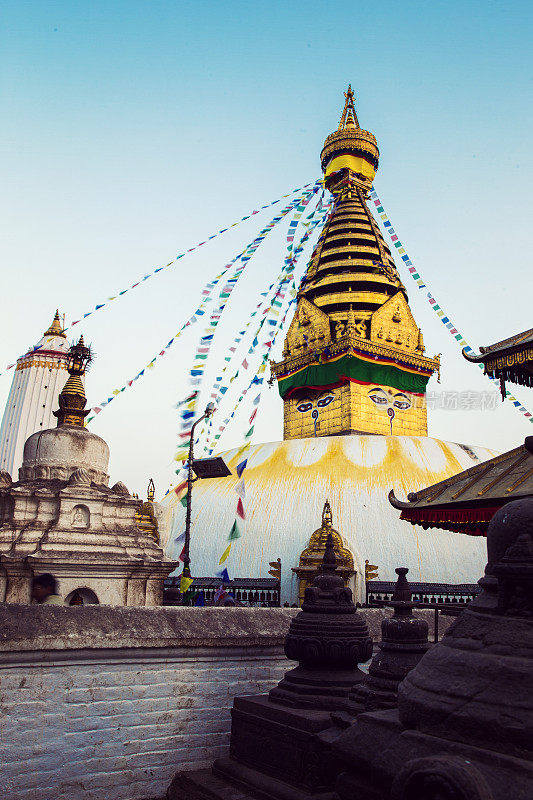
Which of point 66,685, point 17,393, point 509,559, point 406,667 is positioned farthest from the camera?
point 17,393

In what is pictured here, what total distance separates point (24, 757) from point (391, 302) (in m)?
22.8

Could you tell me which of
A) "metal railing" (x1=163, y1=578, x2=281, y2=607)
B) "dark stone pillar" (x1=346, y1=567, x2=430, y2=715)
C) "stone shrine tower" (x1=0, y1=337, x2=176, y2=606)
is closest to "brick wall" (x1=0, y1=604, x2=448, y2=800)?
"dark stone pillar" (x1=346, y1=567, x2=430, y2=715)

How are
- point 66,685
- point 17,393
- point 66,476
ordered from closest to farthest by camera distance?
point 66,685
point 66,476
point 17,393

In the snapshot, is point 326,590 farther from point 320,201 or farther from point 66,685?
point 320,201

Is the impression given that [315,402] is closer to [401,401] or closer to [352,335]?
[352,335]

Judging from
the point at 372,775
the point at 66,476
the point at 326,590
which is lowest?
the point at 372,775

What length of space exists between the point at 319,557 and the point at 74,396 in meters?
7.77

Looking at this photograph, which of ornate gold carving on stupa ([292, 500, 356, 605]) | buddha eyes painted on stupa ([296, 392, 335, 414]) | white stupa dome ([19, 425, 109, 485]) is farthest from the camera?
buddha eyes painted on stupa ([296, 392, 335, 414])

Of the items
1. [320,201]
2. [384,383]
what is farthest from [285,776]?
[384,383]

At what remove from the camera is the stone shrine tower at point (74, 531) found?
870cm

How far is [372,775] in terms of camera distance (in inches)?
87.7

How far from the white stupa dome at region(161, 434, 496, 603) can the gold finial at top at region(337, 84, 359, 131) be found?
15.8m

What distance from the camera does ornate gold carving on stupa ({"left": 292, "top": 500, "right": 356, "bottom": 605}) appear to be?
1512 centimetres

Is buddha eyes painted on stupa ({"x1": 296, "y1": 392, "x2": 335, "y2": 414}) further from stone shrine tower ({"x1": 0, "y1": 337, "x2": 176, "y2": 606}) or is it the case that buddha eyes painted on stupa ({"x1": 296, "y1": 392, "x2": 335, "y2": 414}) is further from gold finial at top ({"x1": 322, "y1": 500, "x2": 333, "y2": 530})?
stone shrine tower ({"x1": 0, "y1": 337, "x2": 176, "y2": 606})
